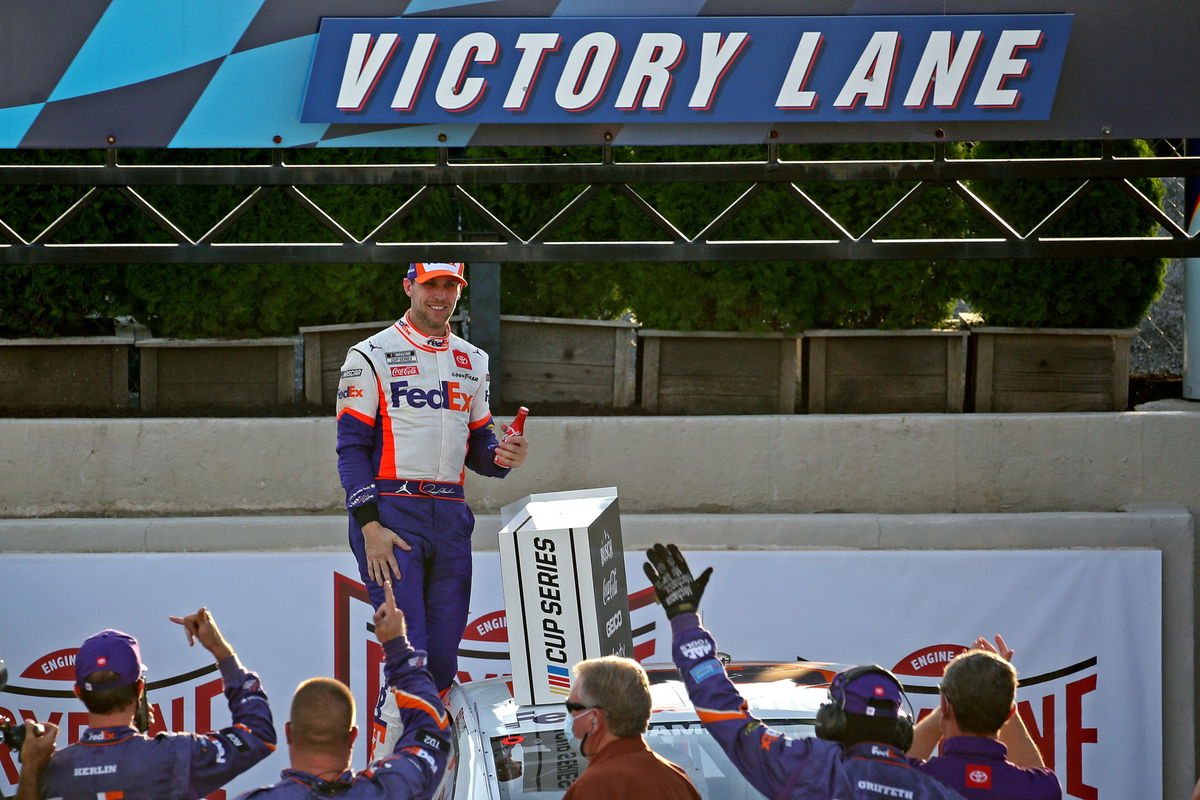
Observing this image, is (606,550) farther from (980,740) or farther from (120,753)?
(120,753)

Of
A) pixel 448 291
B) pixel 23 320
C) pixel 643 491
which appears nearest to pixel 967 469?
pixel 643 491

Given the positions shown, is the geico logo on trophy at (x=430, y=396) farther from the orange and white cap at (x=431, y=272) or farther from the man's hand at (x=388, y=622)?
the man's hand at (x=388, y=622)

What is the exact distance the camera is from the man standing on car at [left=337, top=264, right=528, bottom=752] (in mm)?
4699

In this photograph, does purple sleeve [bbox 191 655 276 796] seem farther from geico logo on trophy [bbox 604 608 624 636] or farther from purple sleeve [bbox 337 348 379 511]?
purple sleeve [bbox 337 348 379 511]

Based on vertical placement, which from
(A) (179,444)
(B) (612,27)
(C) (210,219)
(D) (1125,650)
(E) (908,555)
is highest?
(B) (612,27)

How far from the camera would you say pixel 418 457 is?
477 cm

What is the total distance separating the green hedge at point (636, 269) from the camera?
7797 mm

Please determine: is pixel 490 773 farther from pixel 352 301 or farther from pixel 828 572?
pixel 352 301

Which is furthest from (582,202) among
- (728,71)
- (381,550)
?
(381,550)

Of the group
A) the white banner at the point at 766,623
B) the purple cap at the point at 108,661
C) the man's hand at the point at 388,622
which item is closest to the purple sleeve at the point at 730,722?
the man's hand at the point at 388,622

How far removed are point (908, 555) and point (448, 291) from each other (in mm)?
2804

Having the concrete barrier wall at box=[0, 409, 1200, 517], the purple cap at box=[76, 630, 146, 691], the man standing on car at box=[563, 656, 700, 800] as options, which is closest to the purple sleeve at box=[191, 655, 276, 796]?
the purple cap at box=[76, 630, 146, 691]

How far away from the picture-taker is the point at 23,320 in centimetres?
788

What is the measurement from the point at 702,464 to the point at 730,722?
13.6 ft
